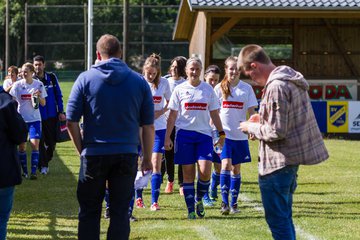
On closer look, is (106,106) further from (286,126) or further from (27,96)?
(27,96)

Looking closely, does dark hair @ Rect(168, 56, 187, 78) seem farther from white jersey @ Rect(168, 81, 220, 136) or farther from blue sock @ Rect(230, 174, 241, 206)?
blue sock @ Rect(230, 174, 241, 206)

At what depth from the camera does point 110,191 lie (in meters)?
7.28

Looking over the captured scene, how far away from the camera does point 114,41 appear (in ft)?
23.7

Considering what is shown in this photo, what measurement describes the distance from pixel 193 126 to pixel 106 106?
330cm

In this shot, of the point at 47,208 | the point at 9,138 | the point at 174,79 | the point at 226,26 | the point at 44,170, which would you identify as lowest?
the point at 44,170

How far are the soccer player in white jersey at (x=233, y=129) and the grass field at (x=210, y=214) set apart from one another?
1.22ft

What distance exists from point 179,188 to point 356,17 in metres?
15.5

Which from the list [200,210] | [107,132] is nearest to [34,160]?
[200,210]

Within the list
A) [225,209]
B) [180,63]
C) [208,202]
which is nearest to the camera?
[225,209]

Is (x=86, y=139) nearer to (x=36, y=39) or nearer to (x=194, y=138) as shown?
(x=194, y=138)

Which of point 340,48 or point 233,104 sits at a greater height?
point 340,48

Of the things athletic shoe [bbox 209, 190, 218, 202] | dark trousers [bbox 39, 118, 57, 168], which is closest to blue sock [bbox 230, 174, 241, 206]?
athletic shoe [bbox 209, 190, 218, 202]

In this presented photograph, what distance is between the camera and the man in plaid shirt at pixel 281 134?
6410 mm

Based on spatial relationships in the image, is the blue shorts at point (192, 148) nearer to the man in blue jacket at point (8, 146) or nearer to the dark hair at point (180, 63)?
the dark hair at point (180, 63)
